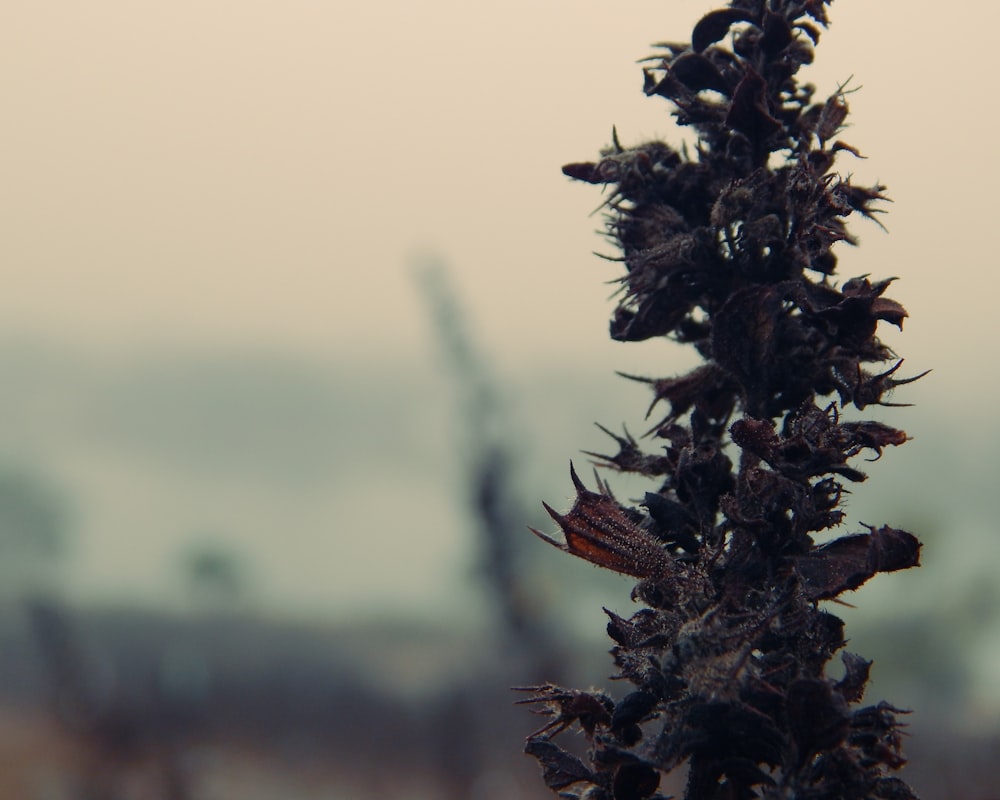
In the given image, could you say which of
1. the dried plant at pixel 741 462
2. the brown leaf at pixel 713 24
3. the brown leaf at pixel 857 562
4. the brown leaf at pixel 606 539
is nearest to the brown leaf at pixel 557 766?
the dried plant at pixel 741 462

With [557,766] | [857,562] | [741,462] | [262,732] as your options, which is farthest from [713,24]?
[262,732]

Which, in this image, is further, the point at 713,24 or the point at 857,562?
the point at 713,24

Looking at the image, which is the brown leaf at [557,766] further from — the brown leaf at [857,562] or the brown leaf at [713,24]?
the brown leaf at [713,24]

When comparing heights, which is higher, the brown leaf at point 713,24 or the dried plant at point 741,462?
the brown leaf at point 713,24

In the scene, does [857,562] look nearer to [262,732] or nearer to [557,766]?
[557,766]

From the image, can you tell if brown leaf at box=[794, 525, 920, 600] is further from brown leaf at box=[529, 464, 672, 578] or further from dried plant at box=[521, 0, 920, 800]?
brown leaf at box=[529, 464, 672, 578]

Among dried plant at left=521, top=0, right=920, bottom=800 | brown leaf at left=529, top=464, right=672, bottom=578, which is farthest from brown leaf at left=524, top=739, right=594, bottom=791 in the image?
brown leaf at left=529, top=464, right=672, bottom=578

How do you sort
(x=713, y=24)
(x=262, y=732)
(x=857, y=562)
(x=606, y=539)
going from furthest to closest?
(x=262, y=732)
(x=713, y=24)
(x=606, y=539)
(x=857, y=562)

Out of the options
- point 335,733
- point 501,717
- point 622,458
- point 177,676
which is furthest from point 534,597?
point 335,733


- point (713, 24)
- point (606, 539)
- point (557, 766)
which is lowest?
point (557, 766)
